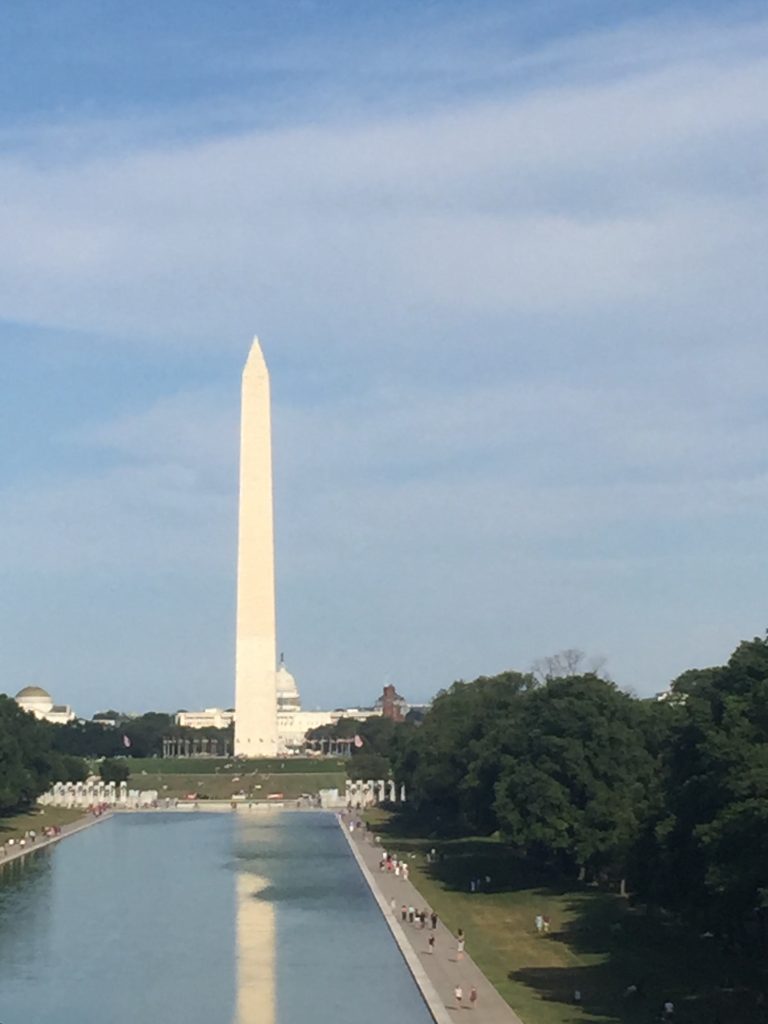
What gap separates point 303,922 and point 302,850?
22120 mm

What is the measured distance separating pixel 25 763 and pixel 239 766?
2743 centimetres

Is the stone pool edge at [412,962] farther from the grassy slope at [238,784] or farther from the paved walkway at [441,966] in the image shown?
the grassy slope at [238,784]

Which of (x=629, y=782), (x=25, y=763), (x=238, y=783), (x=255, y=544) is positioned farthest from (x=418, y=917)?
(x=238, y=783)

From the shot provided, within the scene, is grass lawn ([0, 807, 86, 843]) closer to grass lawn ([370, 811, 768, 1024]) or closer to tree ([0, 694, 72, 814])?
tree ([0, 694, 72, 814])

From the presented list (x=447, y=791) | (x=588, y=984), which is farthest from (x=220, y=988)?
(x=447, y=791)

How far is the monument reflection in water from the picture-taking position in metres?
31.9

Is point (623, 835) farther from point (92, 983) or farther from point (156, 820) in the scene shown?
point (156, 820)

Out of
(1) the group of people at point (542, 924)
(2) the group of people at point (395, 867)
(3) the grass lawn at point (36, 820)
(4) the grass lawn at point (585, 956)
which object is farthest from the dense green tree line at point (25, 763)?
(1) the group of people at point (542, 924)

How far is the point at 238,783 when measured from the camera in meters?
111

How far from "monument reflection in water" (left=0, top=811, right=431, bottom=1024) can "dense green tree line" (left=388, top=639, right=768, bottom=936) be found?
6453 millimetres

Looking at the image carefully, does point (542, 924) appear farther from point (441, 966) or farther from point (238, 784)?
point (238, 784)

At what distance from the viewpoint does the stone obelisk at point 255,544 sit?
107000 millimetres

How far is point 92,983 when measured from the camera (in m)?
34.2

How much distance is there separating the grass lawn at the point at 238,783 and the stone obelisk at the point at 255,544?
235 inches
